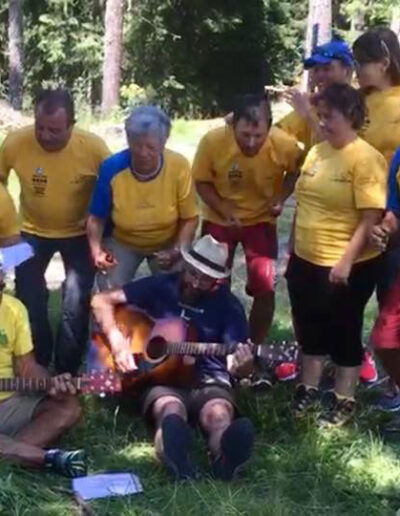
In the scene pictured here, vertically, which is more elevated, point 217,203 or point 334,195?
point 334,195

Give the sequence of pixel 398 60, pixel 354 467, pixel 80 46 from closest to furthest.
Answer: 1. pixel 354 467
2. pixel 398 60
3. pixel 80 46

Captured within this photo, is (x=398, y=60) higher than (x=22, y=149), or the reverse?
(x=398, y=60)

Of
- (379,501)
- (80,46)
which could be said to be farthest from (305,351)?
(80,46)

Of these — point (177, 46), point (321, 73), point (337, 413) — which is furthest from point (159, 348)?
point (177, 46)

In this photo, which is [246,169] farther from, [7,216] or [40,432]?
[40,432]

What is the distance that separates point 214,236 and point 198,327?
0.90m

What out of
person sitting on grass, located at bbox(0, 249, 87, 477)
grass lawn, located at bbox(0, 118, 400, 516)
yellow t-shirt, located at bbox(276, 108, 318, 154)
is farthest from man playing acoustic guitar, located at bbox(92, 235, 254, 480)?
yellow t-shirt, located at bbox(276, 108, 318, 154)

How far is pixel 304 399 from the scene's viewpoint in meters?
5.04

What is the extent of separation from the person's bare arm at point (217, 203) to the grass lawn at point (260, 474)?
0.96 m

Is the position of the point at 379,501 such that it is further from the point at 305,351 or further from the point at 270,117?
the point at 270,117

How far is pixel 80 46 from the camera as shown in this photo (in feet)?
84.6

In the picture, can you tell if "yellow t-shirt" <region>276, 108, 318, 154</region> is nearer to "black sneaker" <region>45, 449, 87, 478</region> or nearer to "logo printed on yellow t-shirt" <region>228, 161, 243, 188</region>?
"logo printed on yellow t-shirt" <region>228, 161, 243, 188</region>

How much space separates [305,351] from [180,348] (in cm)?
74

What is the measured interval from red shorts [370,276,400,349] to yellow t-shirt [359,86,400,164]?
82 centimetres
